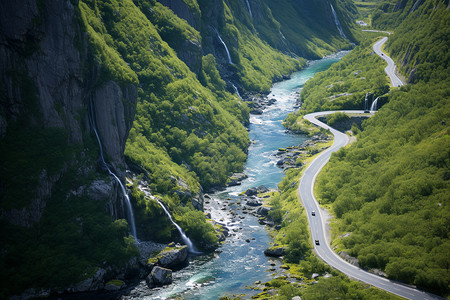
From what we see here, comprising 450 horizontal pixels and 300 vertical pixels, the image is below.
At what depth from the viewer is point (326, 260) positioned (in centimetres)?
A: 8438

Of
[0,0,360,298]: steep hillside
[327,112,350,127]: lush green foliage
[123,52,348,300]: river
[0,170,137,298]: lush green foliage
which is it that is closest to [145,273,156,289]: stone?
[123,52,348,300]: river

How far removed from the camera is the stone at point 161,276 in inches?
3123

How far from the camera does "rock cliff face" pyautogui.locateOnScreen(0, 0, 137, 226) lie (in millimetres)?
76562

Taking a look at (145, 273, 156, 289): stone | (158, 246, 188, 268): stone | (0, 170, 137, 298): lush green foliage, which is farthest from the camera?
(158, 246, 188, 268): stone

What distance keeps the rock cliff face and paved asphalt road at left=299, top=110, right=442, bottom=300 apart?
143ft

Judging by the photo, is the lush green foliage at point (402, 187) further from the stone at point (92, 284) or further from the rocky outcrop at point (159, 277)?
the stone at point (92, 284)

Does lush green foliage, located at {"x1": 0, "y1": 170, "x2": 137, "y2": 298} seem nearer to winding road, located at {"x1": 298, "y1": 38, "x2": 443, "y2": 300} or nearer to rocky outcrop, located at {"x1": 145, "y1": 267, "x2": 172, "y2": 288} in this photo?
rocky outcrop, located at {"x1": 145, "y1": 267, "x2": 172, "y2": 288}

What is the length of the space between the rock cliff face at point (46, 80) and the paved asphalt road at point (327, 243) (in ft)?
143

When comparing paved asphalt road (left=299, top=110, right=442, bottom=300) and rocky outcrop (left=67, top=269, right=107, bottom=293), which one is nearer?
paved asphalt road (left=299, top=110, right=442, bottom=300)

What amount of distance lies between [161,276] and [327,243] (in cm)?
3474

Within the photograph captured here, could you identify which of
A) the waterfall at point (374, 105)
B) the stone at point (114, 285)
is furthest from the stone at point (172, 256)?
the waterfall at point (374, 105)

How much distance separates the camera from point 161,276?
261 feet

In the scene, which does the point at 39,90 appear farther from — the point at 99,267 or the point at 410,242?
the point at 410,242

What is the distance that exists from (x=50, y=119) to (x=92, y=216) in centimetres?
1973
